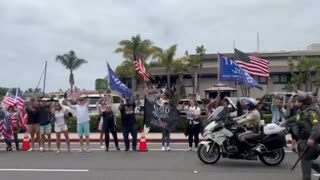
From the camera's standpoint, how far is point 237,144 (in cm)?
1241

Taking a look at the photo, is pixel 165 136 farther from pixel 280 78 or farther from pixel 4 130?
pixel 280 78

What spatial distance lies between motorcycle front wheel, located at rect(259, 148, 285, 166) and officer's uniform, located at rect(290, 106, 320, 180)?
11.2 ft

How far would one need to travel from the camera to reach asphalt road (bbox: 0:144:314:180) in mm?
10797

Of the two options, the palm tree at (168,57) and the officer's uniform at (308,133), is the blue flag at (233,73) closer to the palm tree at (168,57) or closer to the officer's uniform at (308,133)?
the officer's uniform at (308,133)

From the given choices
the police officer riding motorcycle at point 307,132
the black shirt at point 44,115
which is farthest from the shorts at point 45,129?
the police officer riding motorcycle at point 307,132

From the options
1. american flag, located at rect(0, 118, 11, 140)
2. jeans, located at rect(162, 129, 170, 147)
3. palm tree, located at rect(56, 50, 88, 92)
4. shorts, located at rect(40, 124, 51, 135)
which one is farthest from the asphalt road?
palm tree, located at rect(56, 50, 88, 92)

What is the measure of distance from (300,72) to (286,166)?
121 feet

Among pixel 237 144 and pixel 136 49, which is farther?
pixel 136 49

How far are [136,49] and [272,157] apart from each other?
4299 cm

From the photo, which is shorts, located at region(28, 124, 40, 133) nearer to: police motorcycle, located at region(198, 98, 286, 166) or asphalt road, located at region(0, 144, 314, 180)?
asphalt road, located at region(0, 144, 314, 180)

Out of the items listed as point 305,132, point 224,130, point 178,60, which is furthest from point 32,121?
point 178,60

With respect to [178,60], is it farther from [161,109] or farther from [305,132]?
[305,132]

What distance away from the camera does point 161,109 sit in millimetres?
16531

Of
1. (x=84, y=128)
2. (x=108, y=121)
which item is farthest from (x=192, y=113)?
(x=84, y=128)
